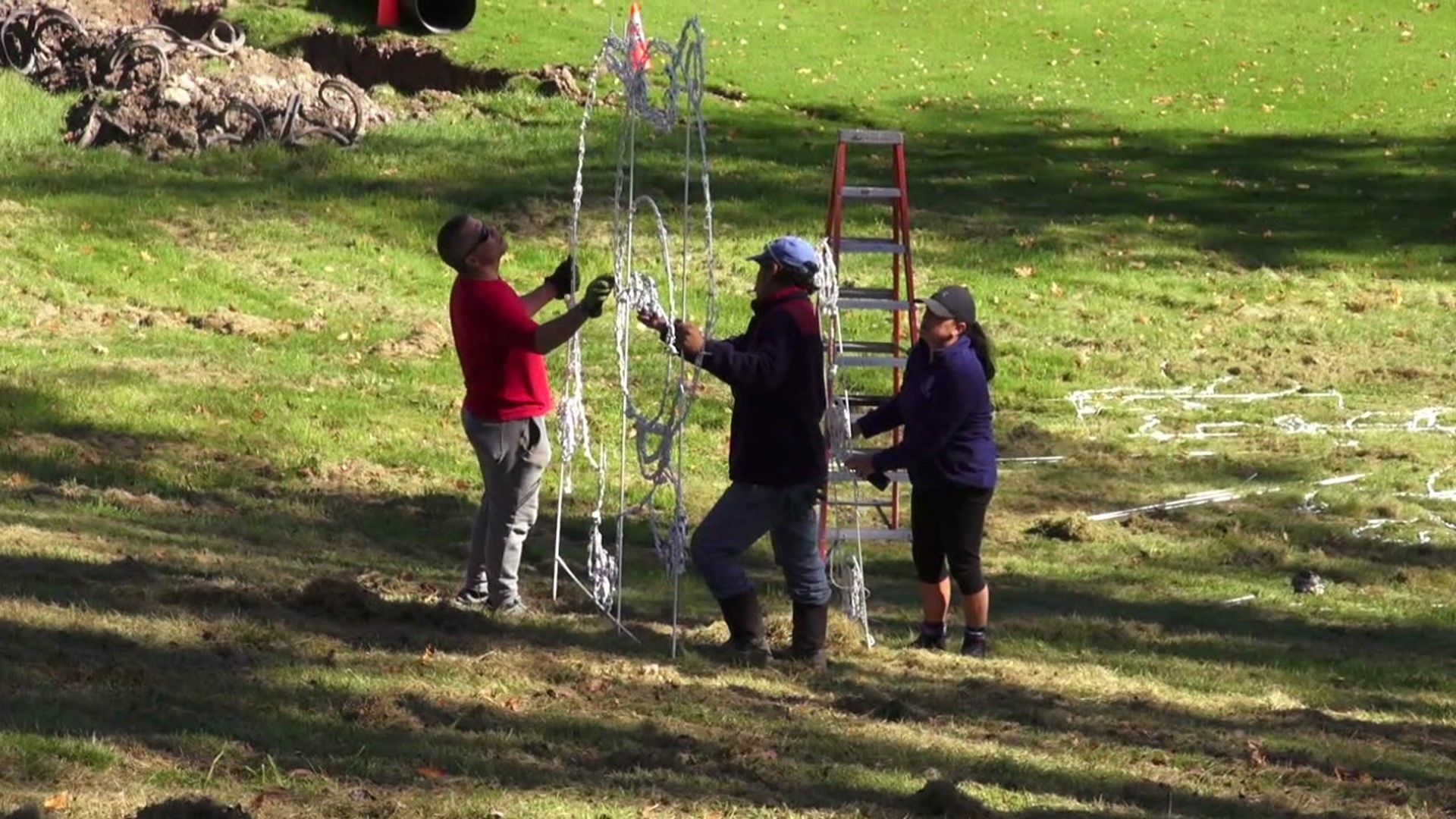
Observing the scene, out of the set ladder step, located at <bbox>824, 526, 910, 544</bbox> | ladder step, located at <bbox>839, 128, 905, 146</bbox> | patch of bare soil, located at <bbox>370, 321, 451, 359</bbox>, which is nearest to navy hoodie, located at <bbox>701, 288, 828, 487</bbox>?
ladder step, located at <bbox>824, 526, 910, 544</bbox>

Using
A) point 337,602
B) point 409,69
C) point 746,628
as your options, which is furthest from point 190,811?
point 409,69

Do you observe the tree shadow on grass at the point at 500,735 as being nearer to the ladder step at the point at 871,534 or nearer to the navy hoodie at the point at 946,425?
the navy hoodie at the point at 946,425

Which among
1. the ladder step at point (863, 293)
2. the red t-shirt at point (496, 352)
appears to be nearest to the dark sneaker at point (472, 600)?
the red t-shirt at point (496, 352)

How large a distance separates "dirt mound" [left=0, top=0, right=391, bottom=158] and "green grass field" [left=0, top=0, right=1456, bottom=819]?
54 cm

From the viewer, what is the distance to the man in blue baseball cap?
8750 millimetres

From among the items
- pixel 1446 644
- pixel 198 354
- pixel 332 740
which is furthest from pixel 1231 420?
pixel 332 740

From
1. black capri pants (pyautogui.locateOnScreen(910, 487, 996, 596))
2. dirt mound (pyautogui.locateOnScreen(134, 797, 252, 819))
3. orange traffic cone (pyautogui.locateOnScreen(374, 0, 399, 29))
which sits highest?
orange traffic cone (pyautogui.locateOnScreen(374, 0, 399, 29))

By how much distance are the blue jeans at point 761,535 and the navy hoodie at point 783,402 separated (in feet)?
0.24

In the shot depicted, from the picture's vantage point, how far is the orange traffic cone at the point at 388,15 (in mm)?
29453

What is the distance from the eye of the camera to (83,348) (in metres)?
16.9

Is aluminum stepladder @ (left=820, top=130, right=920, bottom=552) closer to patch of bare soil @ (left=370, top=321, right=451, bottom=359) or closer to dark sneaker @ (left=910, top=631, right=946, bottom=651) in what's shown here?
dark sneaker @ (left=910, top=631, right=946, bottom=651)

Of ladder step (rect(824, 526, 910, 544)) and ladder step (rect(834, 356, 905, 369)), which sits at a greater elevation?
ladder step (rect(834, 356, 905, 369))

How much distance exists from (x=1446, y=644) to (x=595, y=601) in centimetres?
446

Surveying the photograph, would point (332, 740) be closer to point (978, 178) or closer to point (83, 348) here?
point (83, 348)
